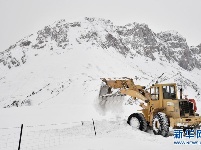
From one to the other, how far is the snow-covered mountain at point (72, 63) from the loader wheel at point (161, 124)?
2409cm

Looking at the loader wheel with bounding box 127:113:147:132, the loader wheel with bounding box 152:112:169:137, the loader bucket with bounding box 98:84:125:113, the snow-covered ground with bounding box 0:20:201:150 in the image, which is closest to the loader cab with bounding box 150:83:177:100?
the loader wheel with bounding box 152:112:169:137

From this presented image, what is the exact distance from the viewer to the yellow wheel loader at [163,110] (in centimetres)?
1401

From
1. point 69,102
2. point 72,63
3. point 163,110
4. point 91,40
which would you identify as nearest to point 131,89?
point 163,110

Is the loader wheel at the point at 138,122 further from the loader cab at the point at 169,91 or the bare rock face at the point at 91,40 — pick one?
the bare rock face at the point at 91,40

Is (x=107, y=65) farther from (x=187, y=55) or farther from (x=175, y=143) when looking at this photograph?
(x=187, y=55)

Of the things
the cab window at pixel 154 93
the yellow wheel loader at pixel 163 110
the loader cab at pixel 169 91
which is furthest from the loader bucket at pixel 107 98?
the loader cab at pixel 169 91

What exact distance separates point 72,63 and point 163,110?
6048cm

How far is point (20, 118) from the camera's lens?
19.0 metres

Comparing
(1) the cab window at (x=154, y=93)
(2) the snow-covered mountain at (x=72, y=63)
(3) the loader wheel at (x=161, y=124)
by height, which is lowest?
(3) the loader wheel at (x=161, y=124)

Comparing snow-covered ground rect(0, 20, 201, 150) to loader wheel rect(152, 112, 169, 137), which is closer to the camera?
snow-covered ground rect(0, 20, 201, 150)

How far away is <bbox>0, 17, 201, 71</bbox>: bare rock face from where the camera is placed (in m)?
93.3

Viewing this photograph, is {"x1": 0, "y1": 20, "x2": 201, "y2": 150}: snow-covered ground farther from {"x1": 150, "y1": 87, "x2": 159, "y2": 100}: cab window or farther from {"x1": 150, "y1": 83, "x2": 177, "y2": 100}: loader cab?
{"x1": 150, "y1": 83, "x2": 177, "y2": 100}: loader cab

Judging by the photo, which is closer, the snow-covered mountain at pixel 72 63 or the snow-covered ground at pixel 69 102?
the snow-covered ground at pixel 69 102

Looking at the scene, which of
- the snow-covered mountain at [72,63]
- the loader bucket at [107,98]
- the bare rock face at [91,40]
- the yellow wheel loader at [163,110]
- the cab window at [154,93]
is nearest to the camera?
the yellow wheel loader at [163,110]
